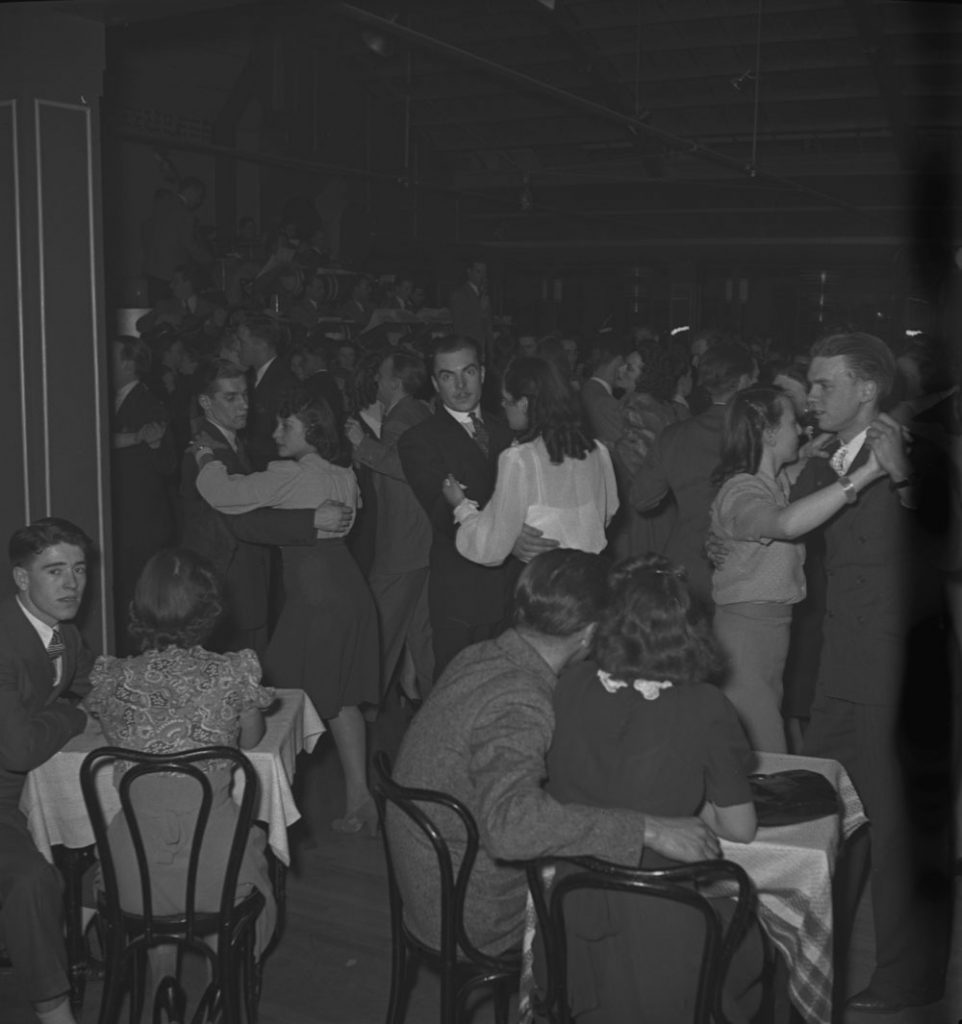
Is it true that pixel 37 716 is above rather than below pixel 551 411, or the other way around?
below

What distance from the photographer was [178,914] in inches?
104

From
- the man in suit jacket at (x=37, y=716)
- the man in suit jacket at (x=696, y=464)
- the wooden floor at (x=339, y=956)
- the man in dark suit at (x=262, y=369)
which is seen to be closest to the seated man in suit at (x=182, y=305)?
the man in dark suit at (x=262, y=369)

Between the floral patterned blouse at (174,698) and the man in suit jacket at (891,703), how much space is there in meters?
1.32

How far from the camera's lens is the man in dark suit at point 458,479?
151 inches

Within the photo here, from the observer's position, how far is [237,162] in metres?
12.7

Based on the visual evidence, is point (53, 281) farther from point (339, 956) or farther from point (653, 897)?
point (653, 897)

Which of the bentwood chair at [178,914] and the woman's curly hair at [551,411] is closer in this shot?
the bentwood chair at [178,914]

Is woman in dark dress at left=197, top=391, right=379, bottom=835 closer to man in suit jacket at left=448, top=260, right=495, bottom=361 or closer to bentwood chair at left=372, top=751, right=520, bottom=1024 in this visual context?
bentwood chair at left=372, top=751, right=520, bottom=1024

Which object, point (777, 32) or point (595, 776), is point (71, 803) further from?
point (777, 32)

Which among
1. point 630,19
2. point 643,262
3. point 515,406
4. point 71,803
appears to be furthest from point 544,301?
point 71,803

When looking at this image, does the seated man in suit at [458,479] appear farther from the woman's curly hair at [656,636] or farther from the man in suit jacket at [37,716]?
the woman's curly hair at [656,636]

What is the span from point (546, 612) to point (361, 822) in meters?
1.95

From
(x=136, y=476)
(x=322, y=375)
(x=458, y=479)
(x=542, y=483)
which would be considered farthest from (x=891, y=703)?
(x=322, y=375)

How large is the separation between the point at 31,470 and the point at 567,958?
2.39m
